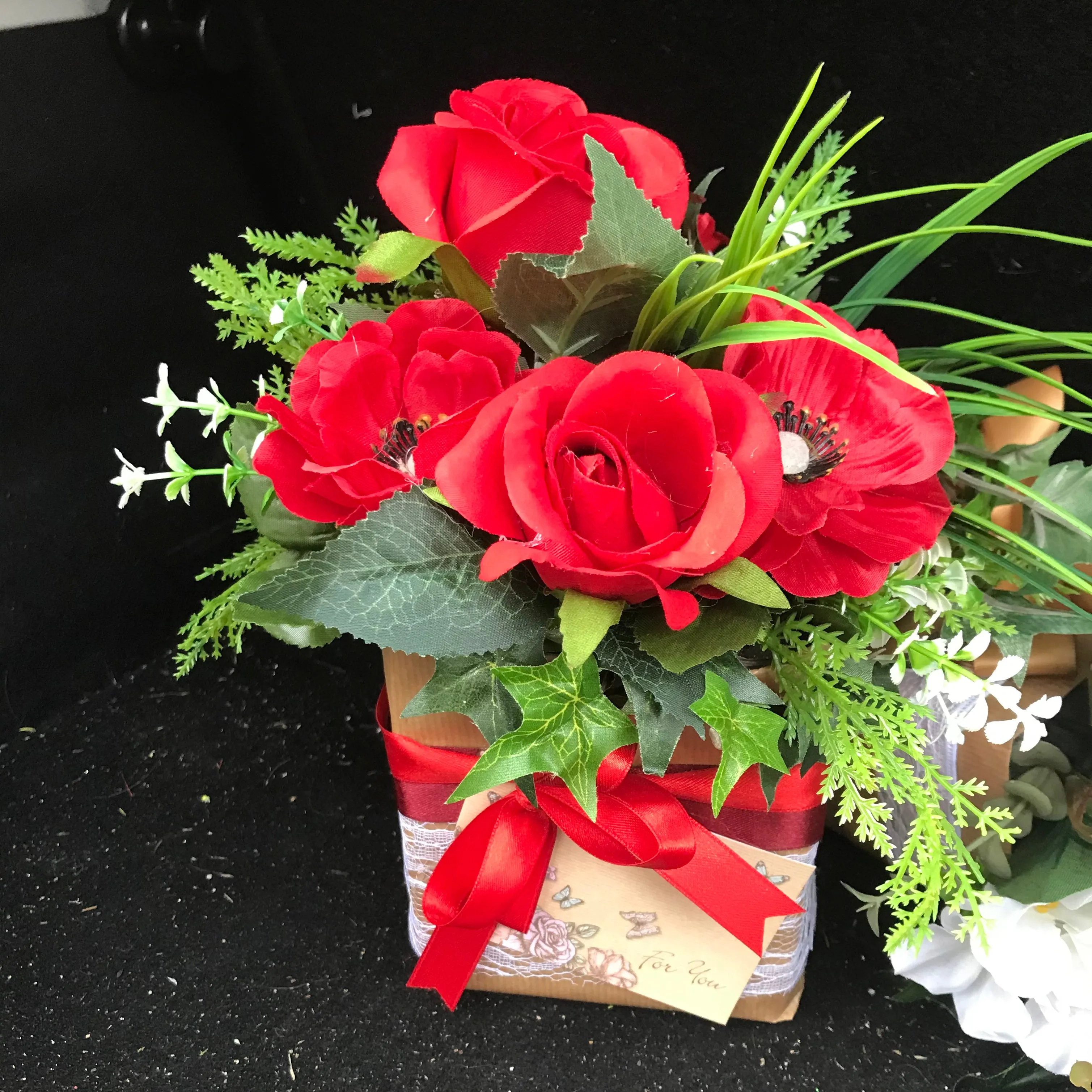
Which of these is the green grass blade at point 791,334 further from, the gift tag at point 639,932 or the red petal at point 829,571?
the gift tag at point 639,932

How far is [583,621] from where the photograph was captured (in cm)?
38

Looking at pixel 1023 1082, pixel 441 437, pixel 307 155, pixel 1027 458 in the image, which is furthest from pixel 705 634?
pixel 307 155

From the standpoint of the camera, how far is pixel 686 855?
51 centimetres

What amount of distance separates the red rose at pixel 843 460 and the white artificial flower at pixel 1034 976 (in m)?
0.24

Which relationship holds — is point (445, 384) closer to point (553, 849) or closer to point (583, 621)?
point (583, 621)

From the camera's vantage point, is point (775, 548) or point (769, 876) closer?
point (775, 548)

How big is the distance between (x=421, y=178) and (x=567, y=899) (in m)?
0.41

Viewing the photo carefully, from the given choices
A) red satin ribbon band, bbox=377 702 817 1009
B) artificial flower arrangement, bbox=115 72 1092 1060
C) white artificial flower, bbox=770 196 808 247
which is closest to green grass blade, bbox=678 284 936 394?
artificial flower arrangement, bbox=115 72 1092 1060

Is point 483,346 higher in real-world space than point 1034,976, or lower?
higher

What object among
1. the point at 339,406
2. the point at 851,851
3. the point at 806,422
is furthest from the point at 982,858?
the point at 339,406

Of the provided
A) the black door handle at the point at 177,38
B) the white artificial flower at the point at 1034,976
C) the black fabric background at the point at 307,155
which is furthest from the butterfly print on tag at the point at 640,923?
the black door handle at the point at 177,38

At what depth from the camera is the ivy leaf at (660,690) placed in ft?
1.37

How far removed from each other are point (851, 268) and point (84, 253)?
1.88ft

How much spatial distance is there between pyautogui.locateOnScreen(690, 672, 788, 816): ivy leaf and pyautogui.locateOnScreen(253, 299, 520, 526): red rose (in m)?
0.15
